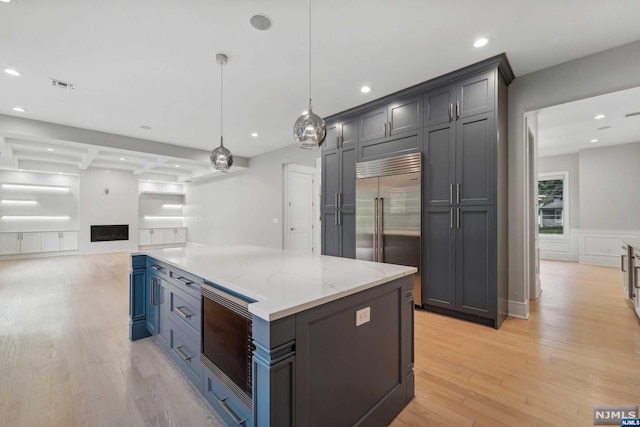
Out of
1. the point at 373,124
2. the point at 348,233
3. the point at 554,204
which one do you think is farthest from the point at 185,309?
the point at 554,204

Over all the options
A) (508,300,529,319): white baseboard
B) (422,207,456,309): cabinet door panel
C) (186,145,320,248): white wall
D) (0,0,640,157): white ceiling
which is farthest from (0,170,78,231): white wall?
(508,300,529,319): white baseboard

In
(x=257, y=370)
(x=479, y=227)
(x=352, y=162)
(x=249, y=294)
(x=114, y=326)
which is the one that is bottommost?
(x=114, y=326)

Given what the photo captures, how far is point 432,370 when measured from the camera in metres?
2.14

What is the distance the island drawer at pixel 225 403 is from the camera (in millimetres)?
1375

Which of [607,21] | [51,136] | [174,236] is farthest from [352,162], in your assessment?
[174,236]

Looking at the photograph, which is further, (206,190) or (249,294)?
(206,190)

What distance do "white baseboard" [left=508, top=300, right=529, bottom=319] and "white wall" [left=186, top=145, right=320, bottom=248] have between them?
13.5ft

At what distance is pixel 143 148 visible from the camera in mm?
5914

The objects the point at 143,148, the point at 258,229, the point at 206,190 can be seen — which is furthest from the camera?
the point at 206,190

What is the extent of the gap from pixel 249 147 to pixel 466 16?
5.21 metres

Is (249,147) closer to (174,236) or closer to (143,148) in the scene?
(143,148)

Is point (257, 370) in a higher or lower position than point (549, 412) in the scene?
higher

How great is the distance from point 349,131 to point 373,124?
44cm

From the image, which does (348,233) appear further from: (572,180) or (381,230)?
(572,180)
